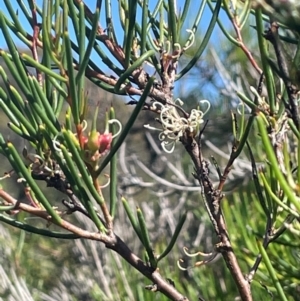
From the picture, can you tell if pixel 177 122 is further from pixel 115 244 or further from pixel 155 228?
pixel 155 228

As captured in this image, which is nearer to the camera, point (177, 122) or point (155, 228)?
point (177, 122)

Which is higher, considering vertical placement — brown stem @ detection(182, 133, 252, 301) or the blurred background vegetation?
the blurred background vegetation

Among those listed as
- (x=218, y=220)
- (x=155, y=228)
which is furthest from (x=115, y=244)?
(x=155, y=228)

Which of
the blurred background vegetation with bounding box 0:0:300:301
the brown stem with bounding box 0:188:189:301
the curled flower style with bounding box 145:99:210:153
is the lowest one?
the brown stem with bounding box 0:188:189:301

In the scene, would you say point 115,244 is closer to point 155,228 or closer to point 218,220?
point 218,220

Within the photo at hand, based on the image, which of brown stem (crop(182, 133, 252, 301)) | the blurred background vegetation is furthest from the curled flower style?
the blurred background vegetation

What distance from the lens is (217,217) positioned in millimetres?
360

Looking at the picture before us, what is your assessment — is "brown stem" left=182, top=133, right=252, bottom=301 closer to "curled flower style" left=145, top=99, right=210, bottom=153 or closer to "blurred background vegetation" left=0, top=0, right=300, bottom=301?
"curled flower style" left=145, top=99, right=210, bottom=153

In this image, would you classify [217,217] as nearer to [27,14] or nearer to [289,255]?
[27,14]

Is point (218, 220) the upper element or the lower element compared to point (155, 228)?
lower

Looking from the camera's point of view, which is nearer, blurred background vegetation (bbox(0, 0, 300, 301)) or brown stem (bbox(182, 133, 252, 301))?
brown stem (bbox(182, 133, 252, 301))

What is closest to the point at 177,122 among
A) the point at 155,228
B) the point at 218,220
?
the point at 218,220

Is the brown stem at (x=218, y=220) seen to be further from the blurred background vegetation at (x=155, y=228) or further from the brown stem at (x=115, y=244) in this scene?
the blurred background vegetation at (x=155, y=228)

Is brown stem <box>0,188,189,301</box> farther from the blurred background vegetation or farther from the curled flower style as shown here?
the blurred background vegetation
